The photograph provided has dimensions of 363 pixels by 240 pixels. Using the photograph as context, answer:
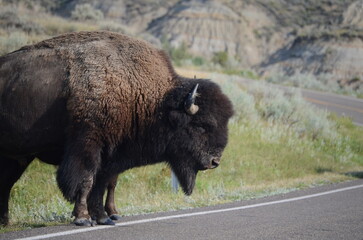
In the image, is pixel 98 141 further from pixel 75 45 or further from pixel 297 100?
pixel 297 100

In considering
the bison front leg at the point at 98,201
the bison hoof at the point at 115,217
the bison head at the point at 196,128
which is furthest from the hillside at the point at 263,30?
the bison front leg at the point at 98,201

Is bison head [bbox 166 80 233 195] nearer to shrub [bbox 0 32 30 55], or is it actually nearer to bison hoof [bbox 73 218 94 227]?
bison hoof [bbox 73 218 94 227]

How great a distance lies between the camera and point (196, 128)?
816cm

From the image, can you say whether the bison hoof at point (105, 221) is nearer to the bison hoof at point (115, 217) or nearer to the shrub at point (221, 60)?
the bison hoof at point (115, 217)

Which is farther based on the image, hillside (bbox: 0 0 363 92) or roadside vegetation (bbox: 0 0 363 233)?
hillside (bbox: 0 0 363 92)

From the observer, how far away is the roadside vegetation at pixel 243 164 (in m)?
10.4

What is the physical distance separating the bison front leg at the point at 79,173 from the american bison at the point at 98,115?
1cm

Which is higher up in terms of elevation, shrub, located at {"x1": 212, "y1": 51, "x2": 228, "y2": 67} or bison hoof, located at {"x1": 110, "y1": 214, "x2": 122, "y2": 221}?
bison hoof, located at {"x1": 110, "y1": 214, "x2": 122, "y2": 221}

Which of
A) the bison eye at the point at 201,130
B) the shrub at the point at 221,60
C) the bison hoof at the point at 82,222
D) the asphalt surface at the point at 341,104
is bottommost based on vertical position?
the shrub at the point at 221,60

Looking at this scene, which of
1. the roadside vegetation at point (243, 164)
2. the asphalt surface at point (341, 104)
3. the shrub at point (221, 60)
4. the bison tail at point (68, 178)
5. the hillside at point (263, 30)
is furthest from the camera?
the hillside at point (263, 30)

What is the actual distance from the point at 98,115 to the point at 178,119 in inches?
44.9

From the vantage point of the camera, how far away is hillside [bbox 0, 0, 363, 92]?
56062 mm

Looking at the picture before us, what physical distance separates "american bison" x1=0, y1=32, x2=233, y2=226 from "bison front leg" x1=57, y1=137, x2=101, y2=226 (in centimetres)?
1

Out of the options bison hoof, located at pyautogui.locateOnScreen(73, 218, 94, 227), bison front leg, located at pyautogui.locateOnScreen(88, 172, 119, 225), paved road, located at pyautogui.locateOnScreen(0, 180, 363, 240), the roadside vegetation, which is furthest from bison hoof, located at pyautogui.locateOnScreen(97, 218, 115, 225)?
the roadside vegetation
